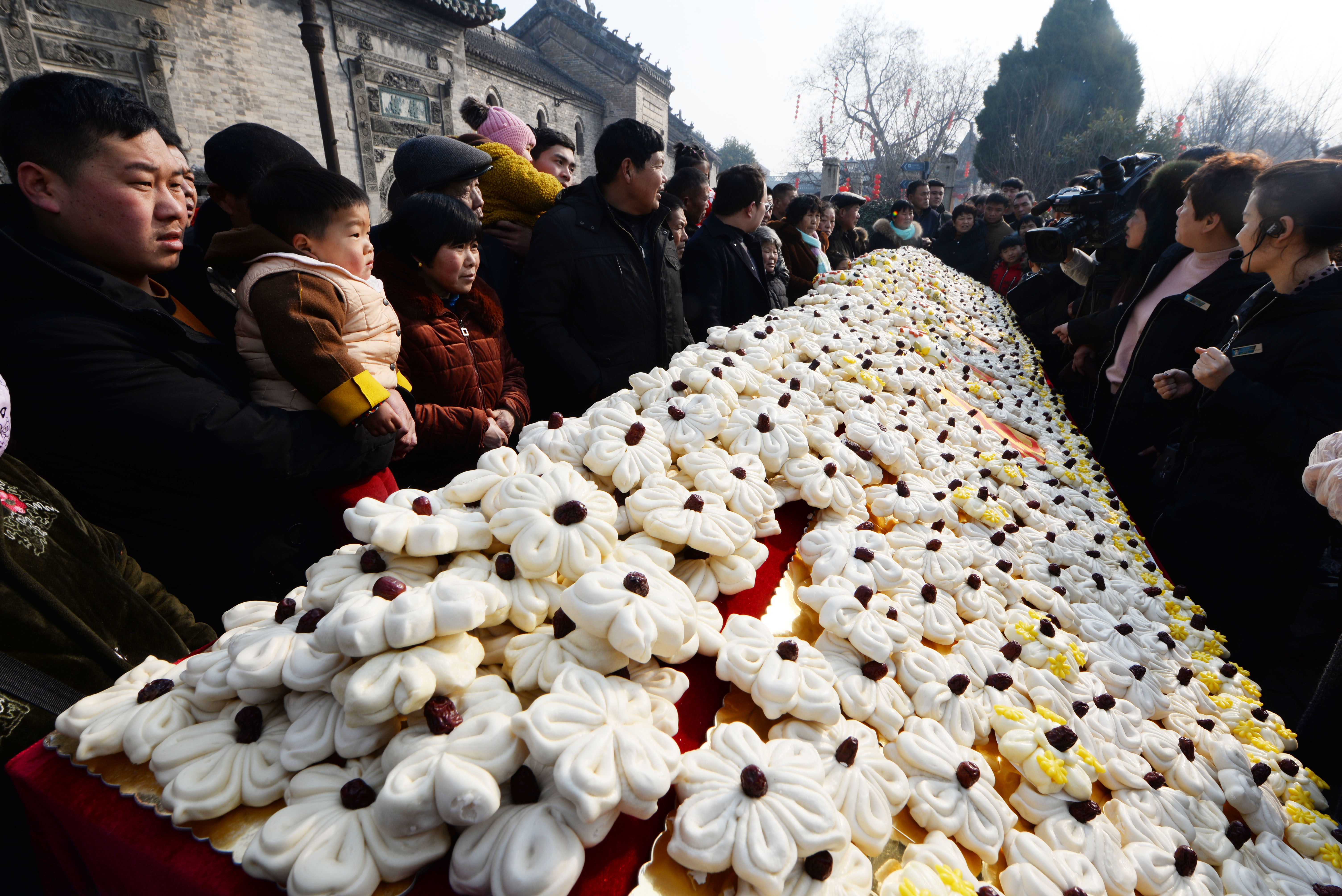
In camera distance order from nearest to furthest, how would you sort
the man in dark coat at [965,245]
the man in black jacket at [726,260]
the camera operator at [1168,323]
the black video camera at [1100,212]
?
1. the camera operator at [1168,323]
2. the man in black jacket at [726,260]
3. the black video camera at [1100,212]
4. the man in dark coat at [965,245]

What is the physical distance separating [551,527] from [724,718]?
46 centimetres

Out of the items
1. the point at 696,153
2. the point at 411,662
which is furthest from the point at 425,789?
the point at 696,153

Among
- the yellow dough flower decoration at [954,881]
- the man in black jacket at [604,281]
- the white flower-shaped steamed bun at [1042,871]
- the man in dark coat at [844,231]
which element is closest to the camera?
the yellow dough flower decoration at [954,881]

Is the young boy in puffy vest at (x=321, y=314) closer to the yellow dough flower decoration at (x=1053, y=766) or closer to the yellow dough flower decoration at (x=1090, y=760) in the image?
the yellow dough flower decoration at (x=1053, y=766)

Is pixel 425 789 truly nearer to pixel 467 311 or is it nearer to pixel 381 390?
pixel 381 390

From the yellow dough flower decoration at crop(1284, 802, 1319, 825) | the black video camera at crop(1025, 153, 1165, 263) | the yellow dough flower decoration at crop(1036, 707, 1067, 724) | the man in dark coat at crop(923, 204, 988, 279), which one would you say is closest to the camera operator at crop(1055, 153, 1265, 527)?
the black video camera at crop(1025, 153, 1165, 263)

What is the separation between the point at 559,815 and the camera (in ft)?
2.41

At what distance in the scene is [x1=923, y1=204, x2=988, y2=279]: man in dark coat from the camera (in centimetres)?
908

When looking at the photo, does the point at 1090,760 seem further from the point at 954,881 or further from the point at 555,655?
the point at 555,655

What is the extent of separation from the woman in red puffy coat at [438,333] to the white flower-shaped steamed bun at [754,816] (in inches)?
64.7

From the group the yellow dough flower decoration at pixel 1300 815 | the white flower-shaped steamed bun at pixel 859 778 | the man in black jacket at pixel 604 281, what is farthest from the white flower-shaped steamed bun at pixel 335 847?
the man in black jacket at pixel 604 281

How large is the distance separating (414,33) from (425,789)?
17561mm

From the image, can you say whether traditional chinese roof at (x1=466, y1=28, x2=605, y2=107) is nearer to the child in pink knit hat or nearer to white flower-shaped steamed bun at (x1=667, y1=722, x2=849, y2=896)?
the child in pink knit hat

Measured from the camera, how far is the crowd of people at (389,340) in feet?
4.21
